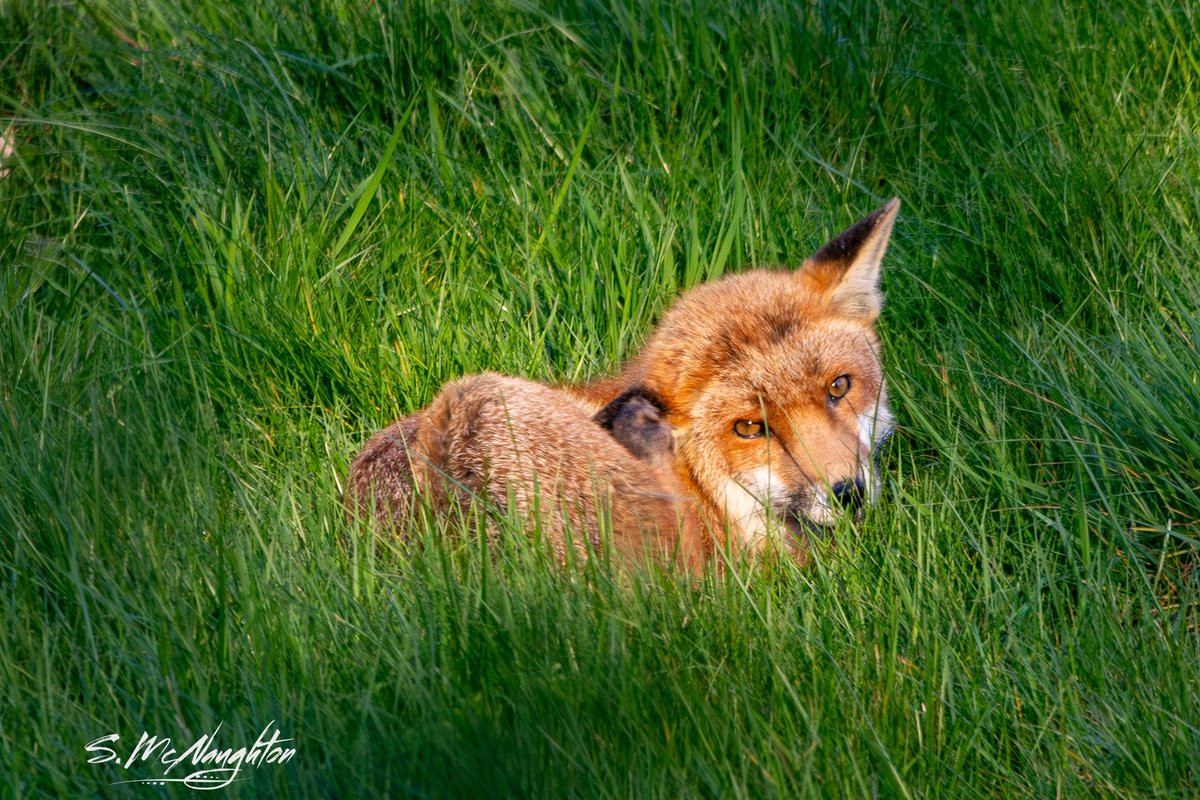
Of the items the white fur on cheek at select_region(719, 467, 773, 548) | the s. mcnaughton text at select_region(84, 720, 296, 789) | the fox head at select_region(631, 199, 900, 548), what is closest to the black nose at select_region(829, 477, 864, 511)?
the fox head at select_region(631, 199, 900, 548)

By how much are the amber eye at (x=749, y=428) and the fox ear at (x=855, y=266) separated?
71cm

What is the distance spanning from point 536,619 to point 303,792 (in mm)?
743

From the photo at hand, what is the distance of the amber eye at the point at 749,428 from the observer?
4.19 meters

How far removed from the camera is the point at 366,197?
4.93 m

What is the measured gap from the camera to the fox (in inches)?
141

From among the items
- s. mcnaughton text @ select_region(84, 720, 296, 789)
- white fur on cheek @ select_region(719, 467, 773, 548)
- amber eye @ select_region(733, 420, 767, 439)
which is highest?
s. mcnaughton text @ select_region(84, 720, 296, 789)

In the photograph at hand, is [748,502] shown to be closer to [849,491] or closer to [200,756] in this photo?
[849,491]

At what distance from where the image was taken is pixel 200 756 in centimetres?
260

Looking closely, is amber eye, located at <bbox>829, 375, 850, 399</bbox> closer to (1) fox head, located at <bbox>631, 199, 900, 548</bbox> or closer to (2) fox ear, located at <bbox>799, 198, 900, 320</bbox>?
(1) fox head, located at <bbox>631, 199, 900, 548</bbox>

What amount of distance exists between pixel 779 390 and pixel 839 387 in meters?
0.30

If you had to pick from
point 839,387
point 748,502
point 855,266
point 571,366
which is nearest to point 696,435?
point 748,502

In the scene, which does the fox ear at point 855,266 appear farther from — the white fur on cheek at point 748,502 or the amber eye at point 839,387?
the white fur on cheek at point 748,502

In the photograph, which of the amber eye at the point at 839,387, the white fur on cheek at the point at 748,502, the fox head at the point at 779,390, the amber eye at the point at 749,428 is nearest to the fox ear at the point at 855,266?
the fox head at the point at 779,390

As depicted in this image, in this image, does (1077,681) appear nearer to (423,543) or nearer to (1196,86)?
(423,543)
